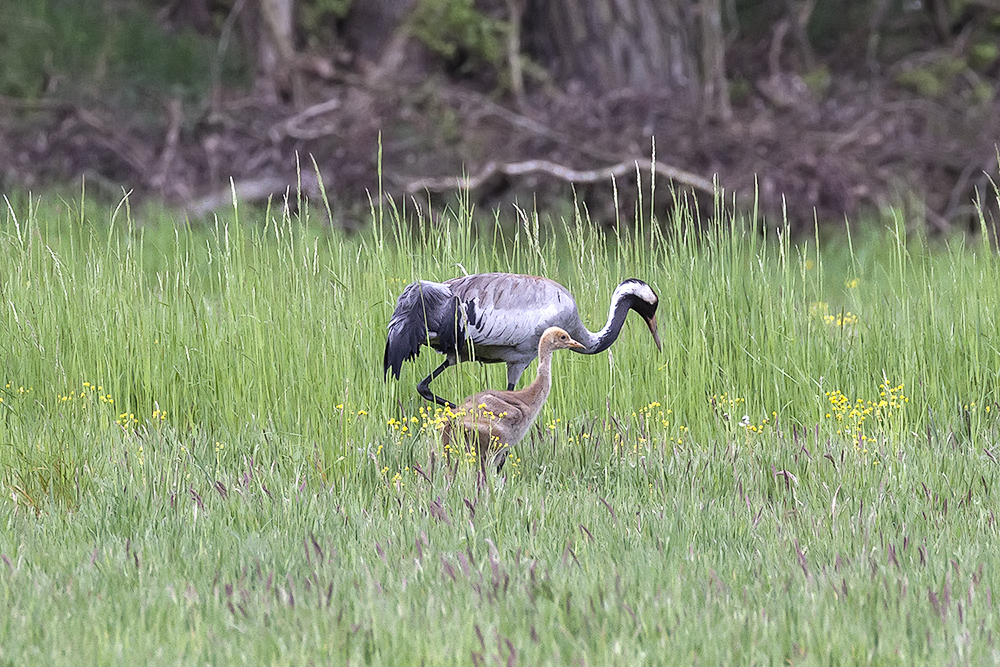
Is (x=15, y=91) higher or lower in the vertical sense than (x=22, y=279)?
higher

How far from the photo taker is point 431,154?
1208cm

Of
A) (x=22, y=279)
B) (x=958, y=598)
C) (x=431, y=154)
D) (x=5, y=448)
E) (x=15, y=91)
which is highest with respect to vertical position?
(x=15, y=91)

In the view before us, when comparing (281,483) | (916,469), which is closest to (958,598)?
(916,469)

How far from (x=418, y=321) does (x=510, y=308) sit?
402 millimetres

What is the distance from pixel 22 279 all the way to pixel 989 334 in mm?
5065

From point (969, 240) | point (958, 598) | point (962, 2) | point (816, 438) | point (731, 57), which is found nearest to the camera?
point (958, 598)

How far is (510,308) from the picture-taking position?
531 cm

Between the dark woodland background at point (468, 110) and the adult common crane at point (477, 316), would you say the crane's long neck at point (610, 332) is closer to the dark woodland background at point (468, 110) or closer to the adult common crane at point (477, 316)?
the adult common crane at point (477, 316)

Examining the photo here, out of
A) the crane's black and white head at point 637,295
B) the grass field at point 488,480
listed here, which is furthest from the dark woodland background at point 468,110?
the crane's black and white head at point 637,295

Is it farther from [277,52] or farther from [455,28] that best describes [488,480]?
[277,52]

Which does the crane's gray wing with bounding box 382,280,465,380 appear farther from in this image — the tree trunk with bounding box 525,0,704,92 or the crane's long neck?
the tree trunk with bounding box 525,0,704,92

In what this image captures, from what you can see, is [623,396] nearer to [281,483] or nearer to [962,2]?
[281,483]

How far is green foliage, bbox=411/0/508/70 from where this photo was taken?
13047 mm

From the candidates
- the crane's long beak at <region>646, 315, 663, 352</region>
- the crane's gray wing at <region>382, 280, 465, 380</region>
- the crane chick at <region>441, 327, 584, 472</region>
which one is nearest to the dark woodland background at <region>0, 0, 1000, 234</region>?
the crane's long beak at <region>646, 315, 663, 352</region>
